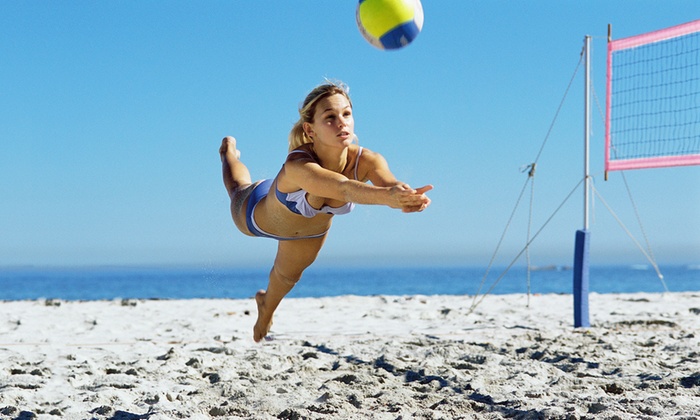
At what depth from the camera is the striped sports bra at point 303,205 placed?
3604 mm

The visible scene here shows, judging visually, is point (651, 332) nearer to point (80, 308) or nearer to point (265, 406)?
point (265, 406)

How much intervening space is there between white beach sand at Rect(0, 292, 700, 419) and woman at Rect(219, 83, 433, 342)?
74 centimetres

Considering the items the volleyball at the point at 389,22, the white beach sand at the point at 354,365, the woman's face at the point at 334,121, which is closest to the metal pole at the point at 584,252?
→ the white beach sand at the point at 354,365

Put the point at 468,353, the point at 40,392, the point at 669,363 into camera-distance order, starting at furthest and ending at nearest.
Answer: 1. the point at 468,353
2. the point at 669,363
3. the point at 40,392

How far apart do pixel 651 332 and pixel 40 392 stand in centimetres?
463

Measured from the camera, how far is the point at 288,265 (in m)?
4.18

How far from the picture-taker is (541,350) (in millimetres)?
4672

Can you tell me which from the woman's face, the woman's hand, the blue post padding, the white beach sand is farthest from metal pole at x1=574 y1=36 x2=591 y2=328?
the woman's hand

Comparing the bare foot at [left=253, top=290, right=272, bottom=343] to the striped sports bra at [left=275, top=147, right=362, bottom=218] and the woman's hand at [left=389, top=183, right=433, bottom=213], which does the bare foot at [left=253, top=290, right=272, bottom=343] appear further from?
the woman's hand at [left=389, top=183, right=433, bottom=213]

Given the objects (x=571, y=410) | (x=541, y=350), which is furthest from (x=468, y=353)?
(x=571, y=410)

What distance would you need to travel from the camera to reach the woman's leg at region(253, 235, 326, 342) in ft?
13.5

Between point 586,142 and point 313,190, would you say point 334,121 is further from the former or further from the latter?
point 586,142

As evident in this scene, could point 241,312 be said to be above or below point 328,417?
above

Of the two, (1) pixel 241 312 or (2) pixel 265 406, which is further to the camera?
(1) pixel 241 312
